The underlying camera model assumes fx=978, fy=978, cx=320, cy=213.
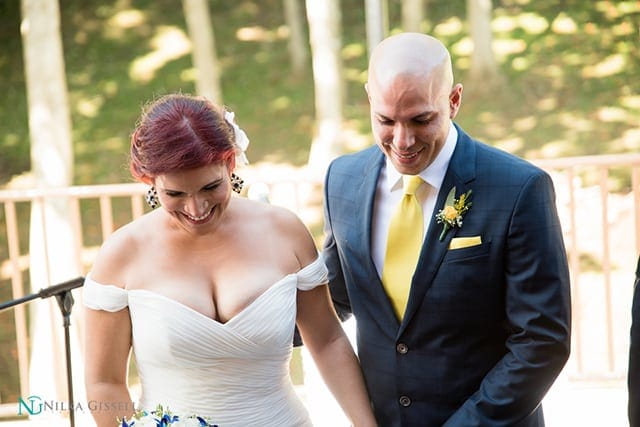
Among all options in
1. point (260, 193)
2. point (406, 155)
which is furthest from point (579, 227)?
point (406, 155)

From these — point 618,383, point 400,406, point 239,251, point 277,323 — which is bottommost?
point 618,383

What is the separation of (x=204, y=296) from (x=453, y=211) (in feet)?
2.09

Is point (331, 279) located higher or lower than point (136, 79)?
lower

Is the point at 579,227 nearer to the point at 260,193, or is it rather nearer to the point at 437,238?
the point at 260,193

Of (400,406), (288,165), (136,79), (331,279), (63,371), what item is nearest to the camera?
(400,406)

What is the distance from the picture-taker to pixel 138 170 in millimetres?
2250

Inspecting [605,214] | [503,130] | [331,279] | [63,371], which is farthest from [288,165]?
[331,279]

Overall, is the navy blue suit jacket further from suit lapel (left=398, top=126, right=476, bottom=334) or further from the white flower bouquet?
the white flower bouquet

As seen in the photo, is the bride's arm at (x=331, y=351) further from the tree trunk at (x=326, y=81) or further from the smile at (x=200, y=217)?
the tree trunk at (x=326, y=81)

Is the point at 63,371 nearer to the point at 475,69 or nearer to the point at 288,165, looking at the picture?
the point at 288,165

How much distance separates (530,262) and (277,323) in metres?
0.64

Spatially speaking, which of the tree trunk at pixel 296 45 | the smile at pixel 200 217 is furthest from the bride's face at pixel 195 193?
the tree trunk at pixel 296 45

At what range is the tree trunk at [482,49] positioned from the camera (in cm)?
1388

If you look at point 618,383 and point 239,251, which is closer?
point 239,251
